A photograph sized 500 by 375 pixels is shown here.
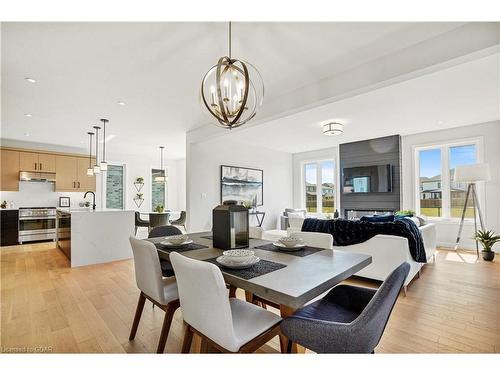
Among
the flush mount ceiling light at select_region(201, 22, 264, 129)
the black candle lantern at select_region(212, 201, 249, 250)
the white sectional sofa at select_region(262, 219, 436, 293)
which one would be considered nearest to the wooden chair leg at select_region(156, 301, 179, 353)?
the black candle lantern at select_region(212, 201, 249, 250)

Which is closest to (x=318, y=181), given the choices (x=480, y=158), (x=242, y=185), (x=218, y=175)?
(x=242, y=185)

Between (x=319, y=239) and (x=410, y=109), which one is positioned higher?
(x=410, y=109)

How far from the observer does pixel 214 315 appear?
119 cm

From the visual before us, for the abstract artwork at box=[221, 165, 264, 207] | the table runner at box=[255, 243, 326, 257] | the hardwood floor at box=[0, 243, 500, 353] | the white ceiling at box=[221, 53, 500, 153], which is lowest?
the hardwood floor at box=[0, 243, 500, 353]

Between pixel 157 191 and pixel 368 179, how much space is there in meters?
6.34

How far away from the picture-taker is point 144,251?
172cm

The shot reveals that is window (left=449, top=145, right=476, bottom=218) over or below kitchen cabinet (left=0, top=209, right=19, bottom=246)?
over

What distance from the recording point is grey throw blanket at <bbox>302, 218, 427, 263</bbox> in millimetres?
2930

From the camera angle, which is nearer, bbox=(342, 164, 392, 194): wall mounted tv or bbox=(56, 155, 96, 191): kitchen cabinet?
bbox=(342, 164, 392, 194): wall mounted tv

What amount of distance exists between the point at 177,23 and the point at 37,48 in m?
1.36

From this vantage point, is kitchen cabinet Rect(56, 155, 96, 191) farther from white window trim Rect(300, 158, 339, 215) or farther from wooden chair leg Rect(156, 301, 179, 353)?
wooden chair leg Rect(156, 301, 179, 353)

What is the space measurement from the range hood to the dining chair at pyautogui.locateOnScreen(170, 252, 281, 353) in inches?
254

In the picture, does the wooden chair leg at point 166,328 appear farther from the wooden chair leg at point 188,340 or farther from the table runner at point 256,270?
the table runner at point 256,270

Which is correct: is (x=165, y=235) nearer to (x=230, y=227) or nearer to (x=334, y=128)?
(x=230, y=227)
